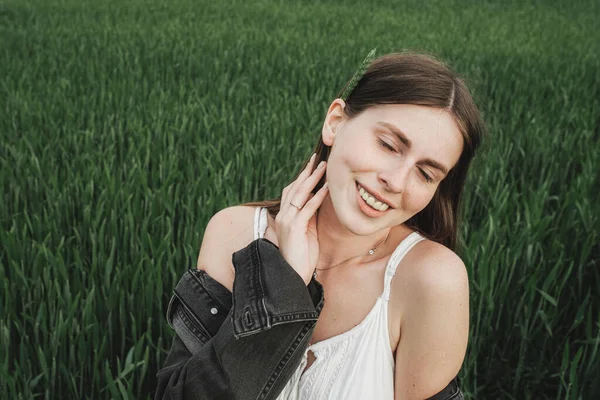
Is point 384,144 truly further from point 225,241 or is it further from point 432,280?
point 225,241

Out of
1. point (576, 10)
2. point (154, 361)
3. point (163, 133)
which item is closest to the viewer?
point (154, 361)

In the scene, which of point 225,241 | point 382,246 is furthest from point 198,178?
point 382,246

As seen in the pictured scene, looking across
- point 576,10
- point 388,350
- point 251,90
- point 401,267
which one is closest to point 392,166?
point 401,267

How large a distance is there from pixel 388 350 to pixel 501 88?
142 inches

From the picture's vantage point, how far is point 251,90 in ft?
13.2

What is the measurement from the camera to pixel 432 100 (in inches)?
36.2

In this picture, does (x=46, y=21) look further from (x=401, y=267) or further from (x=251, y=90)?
(x=401, y=267)

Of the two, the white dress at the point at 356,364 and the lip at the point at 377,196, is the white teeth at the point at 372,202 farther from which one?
the white dress at the point at 356,364

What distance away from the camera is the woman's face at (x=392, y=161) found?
0.90m

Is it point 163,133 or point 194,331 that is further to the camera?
point 163,133

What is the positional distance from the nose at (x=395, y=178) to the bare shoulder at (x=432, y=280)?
0.39ft

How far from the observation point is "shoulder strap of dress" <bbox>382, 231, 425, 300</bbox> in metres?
0.95

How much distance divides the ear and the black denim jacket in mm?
202

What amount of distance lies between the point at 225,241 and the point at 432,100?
42 cm
